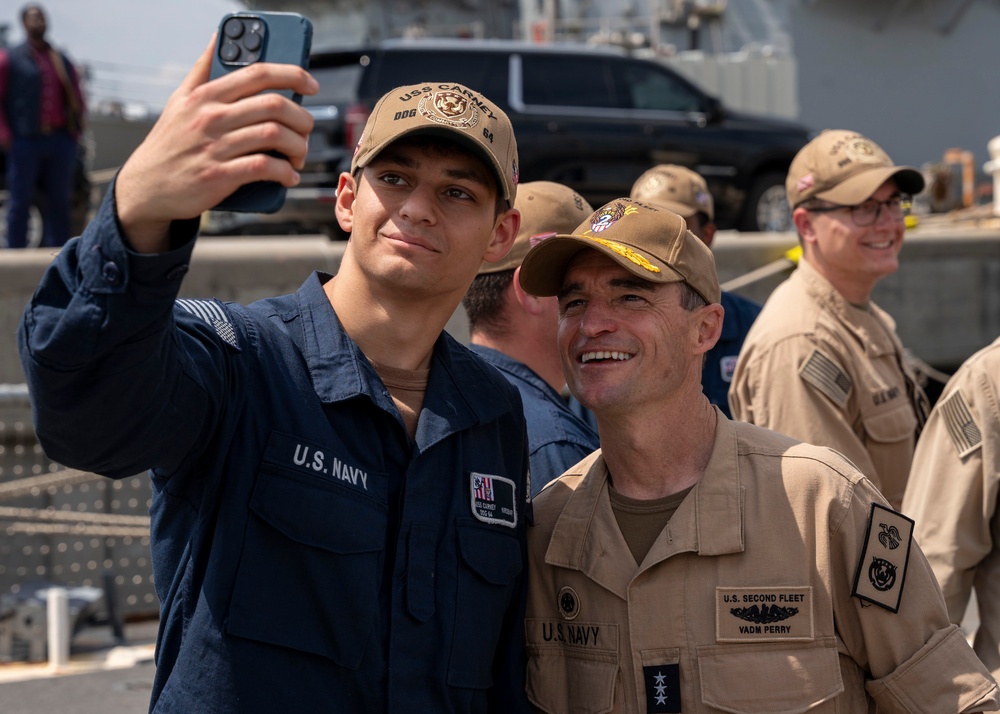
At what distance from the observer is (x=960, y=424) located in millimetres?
3207

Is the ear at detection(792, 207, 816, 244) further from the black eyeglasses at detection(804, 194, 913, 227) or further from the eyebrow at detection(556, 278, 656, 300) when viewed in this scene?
the eyebrow at detection(556, 278, 656, 300)

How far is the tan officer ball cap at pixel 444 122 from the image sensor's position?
2.06 m

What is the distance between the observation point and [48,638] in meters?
5.65

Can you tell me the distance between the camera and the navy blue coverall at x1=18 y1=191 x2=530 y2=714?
1726 millimetres

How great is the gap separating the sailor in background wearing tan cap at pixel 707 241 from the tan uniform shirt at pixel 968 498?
1329mm

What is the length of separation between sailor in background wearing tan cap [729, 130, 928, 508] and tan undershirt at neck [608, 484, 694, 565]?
1.41 meters

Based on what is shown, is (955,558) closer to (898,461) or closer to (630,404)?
(898,461)

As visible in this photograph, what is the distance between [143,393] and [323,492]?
44cm

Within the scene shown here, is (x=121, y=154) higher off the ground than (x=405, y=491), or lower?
higher

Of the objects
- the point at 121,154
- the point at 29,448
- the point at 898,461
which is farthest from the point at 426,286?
the point at 121,154

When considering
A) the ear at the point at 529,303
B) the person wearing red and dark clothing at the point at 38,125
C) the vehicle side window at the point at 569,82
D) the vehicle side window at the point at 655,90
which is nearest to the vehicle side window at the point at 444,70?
the vehicle side window at the point at 569,82

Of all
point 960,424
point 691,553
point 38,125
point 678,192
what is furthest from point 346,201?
point 38,125

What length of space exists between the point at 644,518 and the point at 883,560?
47 centimetres

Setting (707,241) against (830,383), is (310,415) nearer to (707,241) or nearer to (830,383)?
(830,383)
